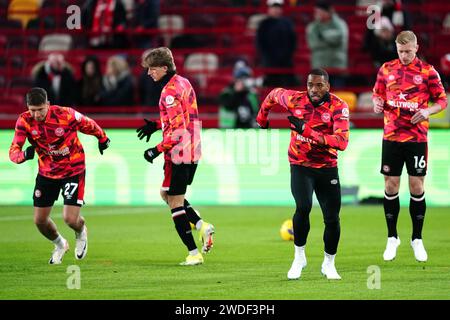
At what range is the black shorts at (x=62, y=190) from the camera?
12.8 metres

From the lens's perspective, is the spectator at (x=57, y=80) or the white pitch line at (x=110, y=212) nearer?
the white pitch line at (x=110, y=212)

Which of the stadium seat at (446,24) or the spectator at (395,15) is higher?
the spectator at (395,15)

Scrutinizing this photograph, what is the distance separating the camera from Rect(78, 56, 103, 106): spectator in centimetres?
2191

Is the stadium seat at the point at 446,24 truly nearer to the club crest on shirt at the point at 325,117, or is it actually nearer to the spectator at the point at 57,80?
the spectator at the point at 57,80

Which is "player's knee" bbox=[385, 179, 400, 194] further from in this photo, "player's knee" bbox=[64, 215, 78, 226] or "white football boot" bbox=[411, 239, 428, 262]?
"player's knee" bbox=[64, 215, 78, 226]

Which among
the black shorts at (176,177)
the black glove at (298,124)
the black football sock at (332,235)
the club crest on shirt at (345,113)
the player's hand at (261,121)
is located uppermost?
the club crest on shirt at (345,113)

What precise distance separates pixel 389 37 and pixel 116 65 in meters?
5.22

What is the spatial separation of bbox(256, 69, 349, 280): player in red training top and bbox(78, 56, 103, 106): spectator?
1078 cm

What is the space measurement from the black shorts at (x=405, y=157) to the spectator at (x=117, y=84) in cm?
955

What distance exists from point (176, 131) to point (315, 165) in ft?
5.59

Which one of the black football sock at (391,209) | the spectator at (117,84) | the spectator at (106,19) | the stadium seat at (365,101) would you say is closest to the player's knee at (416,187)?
the black football sock at (391,209)

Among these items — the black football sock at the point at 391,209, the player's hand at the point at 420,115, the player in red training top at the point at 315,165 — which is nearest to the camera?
the player in red training top at the point at 315,165

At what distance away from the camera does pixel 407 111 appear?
13.2 metres
